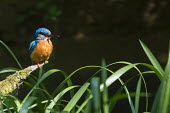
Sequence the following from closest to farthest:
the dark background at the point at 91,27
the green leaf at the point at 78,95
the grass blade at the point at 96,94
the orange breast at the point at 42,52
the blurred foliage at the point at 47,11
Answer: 1. the grass blade at the point at 96,94
2. the green leaf at the point at 78,95
3. the orange breast at the point at 42,52
4. the blurred foliage at the point at 47,11
5. the dark background at the point at 91,27

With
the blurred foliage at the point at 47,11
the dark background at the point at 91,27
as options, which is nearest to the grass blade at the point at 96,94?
the blurred foliage at the point at 47,11

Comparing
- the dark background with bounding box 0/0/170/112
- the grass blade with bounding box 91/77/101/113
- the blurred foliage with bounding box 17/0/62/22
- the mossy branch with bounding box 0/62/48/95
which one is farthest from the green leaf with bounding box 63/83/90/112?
the dark background with bounding box 0/0/170/112

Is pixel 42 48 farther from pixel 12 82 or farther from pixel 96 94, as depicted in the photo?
pixel 96 94

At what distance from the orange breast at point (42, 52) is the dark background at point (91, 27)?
298 cm

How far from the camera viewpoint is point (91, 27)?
6.18 meters

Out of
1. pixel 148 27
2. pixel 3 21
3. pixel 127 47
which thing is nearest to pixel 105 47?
pixel 127 47

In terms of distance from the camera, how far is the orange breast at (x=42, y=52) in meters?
2.30

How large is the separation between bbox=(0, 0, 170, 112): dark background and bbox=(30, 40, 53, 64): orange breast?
2.98 m

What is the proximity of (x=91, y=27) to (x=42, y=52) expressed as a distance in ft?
12.8

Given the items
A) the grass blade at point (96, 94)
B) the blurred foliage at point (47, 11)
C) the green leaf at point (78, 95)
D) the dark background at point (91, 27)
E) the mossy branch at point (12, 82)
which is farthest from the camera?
the dark background at point (91, 27)

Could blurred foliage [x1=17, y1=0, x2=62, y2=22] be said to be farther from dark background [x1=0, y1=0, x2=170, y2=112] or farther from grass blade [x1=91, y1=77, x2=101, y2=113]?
grass blade [x1=91, y1=77, x2=101, y2=113]

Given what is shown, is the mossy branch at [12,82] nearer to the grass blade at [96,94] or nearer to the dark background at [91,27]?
the grass blade at [96,94]

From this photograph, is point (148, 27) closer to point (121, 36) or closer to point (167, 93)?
point (121, 36)

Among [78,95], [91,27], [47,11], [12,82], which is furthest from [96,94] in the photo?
[91,27]
